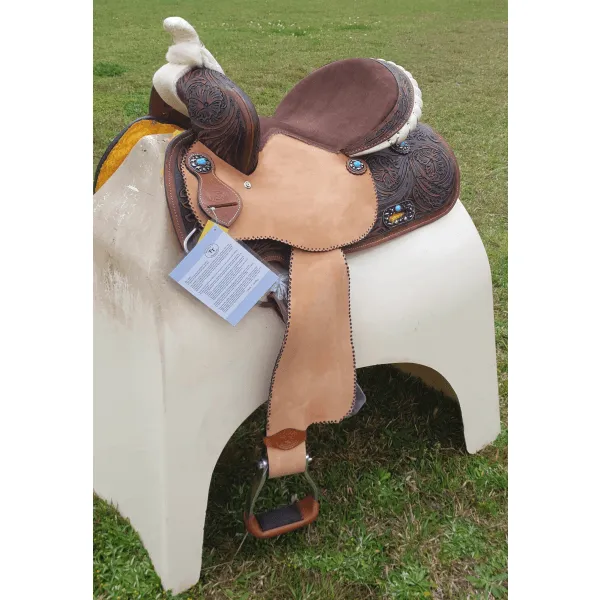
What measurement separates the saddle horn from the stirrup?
62cm

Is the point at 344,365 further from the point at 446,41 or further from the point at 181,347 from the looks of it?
the point at 446,41

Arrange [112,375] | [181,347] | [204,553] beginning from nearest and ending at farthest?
1. [181,347]
2. [112,375]
3. [204,553]

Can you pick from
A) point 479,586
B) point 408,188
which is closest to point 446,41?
point 408,188

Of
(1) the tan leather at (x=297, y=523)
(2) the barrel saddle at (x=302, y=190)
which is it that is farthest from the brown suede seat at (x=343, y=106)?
(1) the tan leather at (x=297, y=523)

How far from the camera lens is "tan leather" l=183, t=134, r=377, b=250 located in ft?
3.63

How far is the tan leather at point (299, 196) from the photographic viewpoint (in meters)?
1.11

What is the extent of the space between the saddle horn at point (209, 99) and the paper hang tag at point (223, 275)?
17 centimetres

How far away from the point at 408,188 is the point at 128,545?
975 mm

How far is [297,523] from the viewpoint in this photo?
126cm

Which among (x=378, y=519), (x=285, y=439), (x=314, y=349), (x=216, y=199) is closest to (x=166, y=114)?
(x=216, y=199)

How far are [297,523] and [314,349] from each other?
398mm

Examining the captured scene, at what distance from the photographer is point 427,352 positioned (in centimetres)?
138

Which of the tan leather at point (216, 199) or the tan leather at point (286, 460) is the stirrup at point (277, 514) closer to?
the tan leather at point (286, 460)

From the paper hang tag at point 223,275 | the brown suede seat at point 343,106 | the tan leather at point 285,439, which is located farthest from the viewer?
the brown suede seat at point 343,106
